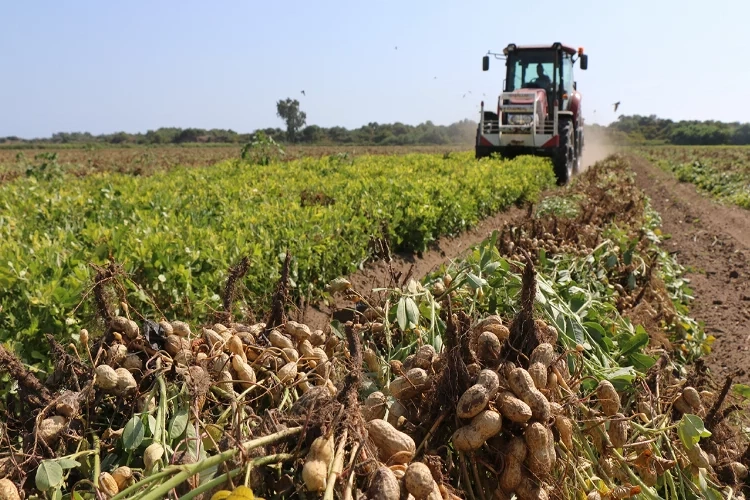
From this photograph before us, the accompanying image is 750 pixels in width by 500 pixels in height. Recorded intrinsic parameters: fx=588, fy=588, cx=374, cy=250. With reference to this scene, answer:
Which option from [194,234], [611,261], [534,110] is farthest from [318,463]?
[534,110]

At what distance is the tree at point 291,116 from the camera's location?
244 ft

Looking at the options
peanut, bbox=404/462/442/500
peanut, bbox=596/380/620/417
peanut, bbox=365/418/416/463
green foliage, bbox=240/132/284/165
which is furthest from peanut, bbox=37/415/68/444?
green foliage, bbox=240/132/284/165

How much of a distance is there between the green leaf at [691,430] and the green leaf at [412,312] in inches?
41.7

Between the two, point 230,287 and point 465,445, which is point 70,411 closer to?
point 230,287

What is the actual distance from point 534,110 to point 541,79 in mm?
2347

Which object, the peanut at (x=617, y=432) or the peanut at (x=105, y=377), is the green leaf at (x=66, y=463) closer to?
the peanut at (x=105, y=377)

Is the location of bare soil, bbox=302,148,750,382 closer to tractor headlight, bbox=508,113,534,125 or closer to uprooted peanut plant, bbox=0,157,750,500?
uprooted peanut plant, bbox=0,157,750,500

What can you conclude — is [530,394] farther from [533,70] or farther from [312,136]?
[312,136]

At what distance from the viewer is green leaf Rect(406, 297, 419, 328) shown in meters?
2.51

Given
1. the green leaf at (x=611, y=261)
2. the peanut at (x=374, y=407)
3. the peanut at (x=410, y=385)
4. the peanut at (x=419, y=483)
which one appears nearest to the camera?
the peanut at (x=419, y=483)

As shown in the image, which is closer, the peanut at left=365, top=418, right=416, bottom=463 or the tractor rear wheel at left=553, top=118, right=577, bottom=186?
the peanut at left=365, top=418, right=416, bottom=463

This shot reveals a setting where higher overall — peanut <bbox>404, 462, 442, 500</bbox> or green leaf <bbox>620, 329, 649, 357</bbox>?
peanut <bbox>404, 462, 442, 500</bbox>

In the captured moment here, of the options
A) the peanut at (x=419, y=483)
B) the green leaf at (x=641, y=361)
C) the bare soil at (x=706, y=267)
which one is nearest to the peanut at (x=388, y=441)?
the peanut at (x=419, y=483)

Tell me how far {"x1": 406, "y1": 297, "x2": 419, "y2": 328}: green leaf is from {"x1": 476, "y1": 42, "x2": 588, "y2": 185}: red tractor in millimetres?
12820
